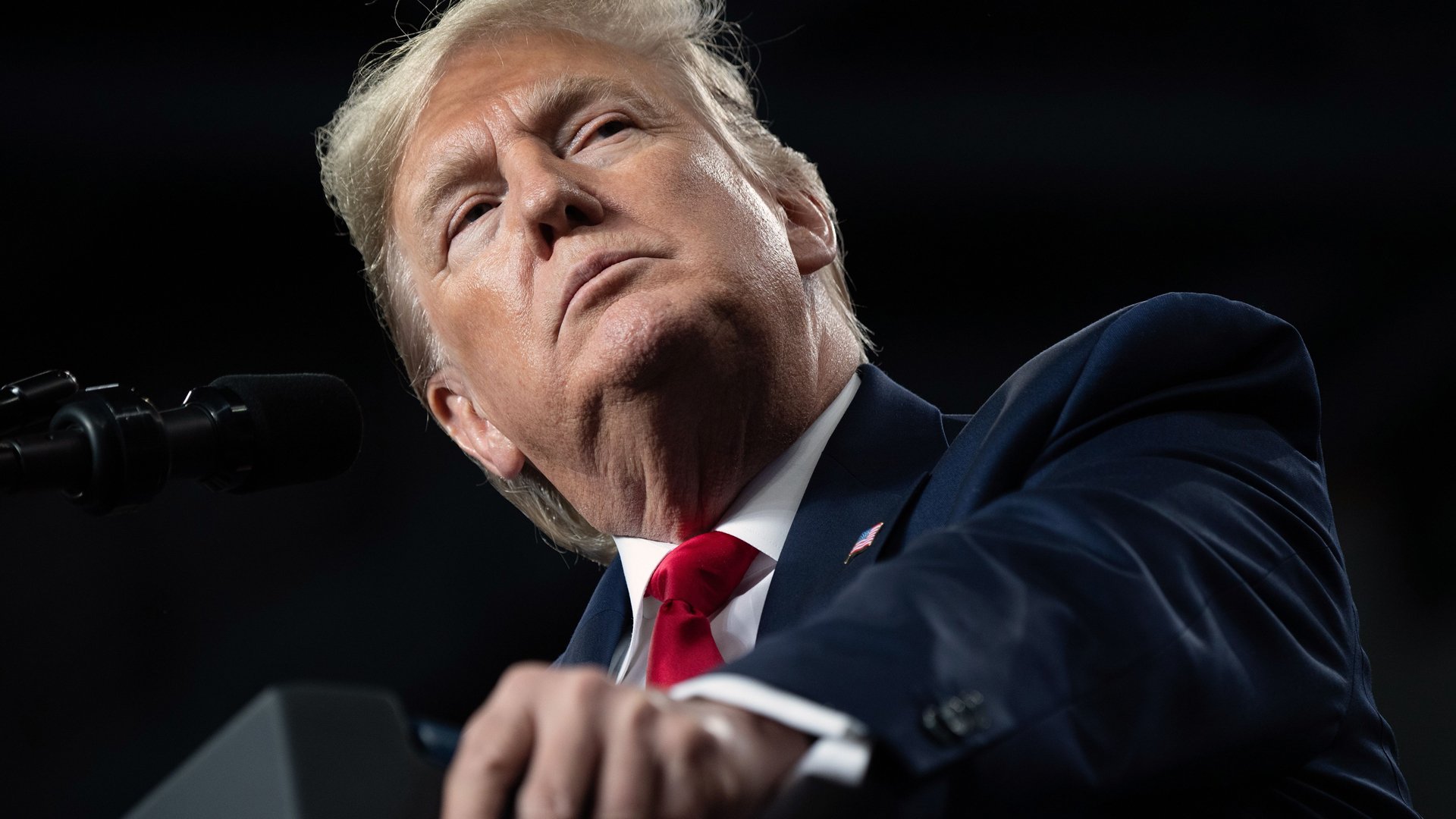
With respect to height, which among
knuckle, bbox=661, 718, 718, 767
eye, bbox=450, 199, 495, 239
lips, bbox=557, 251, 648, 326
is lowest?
eye, bbox=450, 199, 495, 239

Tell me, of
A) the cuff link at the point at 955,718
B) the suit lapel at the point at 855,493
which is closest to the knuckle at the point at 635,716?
the cuff link at the point at 955,718

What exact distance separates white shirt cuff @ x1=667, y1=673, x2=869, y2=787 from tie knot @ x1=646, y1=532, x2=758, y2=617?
93 cm

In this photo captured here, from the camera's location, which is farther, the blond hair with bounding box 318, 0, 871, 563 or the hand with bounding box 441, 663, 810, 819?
the blond hair with bounding box 318, 0, 871, 563

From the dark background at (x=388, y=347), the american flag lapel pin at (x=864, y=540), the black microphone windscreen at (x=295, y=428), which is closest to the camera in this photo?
the black microphone windscreen at (x=295, y=428)

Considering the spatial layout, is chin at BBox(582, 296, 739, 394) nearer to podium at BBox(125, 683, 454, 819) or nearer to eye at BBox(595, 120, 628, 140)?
eye at BBox(595, 120, 628, 140)

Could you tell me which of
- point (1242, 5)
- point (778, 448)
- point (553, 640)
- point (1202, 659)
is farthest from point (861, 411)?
point (1242, 5)

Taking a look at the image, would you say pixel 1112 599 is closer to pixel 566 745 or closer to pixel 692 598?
pixel 566 745

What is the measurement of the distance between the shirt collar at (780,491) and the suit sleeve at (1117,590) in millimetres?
345

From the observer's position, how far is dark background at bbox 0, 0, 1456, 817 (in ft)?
8.26

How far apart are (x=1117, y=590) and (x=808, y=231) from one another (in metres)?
1.16

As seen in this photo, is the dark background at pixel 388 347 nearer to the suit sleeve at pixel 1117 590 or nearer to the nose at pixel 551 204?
the nose at pixel 551 204

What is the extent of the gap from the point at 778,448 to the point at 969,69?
1.60 metres

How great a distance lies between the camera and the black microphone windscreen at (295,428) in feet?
3.77

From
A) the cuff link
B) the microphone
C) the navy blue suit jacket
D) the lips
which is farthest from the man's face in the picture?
the cuff link
